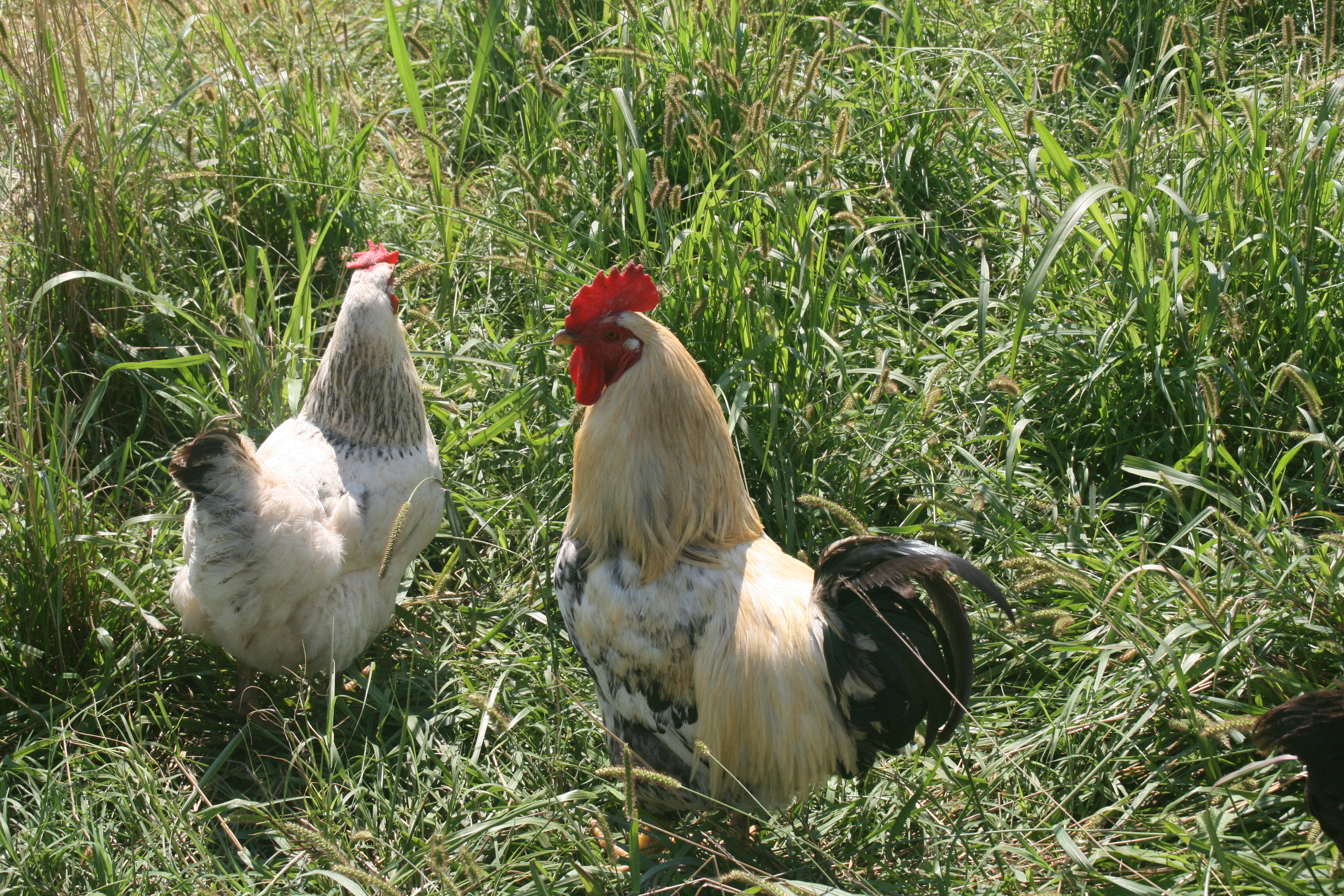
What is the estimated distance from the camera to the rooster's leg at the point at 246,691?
→ 331 cm

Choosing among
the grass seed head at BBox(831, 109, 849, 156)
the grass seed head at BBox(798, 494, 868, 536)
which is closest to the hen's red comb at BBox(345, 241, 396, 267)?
the grass seed head at BBox(831, 109, 849, 156)

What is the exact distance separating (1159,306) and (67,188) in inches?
167

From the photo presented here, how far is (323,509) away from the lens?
329 centimetres

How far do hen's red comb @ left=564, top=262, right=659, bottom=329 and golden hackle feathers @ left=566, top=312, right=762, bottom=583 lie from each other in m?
0.05

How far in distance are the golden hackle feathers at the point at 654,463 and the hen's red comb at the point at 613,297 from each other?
1.9 inches

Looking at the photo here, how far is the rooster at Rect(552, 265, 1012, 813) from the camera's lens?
101 inches

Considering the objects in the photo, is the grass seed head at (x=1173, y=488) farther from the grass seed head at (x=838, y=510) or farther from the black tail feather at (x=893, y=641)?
the grass seed head at (x=838, y=510)

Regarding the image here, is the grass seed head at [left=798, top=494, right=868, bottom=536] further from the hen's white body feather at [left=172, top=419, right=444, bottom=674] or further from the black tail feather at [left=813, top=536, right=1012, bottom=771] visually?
the hen's white body feather at [left=172, top=419, right=444, bottom=674]

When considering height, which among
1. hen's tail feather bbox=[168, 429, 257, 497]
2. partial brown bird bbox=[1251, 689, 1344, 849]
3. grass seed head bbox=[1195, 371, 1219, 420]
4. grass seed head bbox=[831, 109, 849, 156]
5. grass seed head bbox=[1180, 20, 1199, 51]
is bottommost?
partial brown bird bbox=[1251, 689, 1344, 849]

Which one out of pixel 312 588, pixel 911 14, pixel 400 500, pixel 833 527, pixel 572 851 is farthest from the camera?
pixel 911 14

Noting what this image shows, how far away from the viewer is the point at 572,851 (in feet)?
8.71

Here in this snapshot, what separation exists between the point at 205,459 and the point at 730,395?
6.05ft

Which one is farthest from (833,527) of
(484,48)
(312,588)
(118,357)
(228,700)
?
(118,357)

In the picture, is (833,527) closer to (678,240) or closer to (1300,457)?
(678,240)
